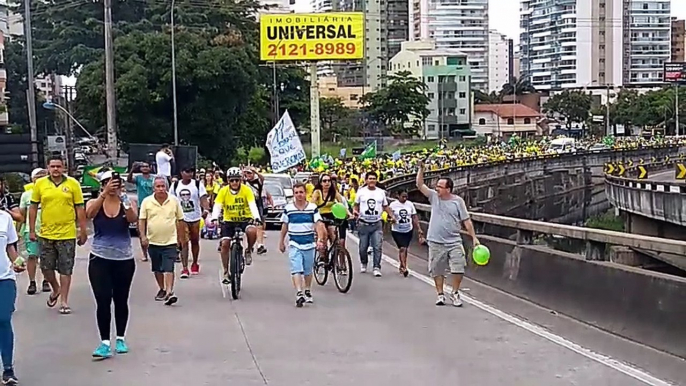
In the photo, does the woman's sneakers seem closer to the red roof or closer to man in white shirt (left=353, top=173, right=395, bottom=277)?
man in white shirt (left=353, top=173, right=395, bottom=277)

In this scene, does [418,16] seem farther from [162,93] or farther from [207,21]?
[162,93]

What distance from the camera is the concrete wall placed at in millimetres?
9906

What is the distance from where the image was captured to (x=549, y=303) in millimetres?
12945

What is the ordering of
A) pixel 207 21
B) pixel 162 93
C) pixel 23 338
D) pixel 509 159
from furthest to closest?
1. pixel 509 159
2. pixel 207 21
3. pixel 162 93
4. pixel 23 338

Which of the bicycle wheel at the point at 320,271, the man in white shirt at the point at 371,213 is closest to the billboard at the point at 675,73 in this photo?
the man in white shirt at the point at 371,213

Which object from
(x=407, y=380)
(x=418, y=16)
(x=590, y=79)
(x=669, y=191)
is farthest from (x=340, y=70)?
(x=407, y=380)

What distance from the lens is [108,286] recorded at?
9562mm

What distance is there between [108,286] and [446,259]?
16.2ft

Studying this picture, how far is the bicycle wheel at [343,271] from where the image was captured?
14.6 metres

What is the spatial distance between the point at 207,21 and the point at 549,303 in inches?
2178

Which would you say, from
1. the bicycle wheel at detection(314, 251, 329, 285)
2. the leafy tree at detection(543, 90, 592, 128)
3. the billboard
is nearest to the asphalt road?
the bicycle wheel at detection(314, 251, 329, 285)

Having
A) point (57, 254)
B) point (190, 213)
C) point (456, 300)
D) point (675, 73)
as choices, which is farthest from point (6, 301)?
point (675, 73)

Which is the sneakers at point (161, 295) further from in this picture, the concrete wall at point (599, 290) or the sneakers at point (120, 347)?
the concrete wall at point (599, 290)

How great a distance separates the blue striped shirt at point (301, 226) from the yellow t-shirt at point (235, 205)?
844 millimetres
